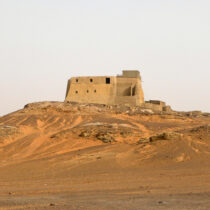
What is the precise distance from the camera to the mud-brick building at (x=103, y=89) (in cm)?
4600

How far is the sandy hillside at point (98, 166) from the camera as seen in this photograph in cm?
864

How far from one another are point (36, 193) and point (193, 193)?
4.07 metres

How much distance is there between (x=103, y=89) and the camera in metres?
46.2

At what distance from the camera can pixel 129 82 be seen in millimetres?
46969

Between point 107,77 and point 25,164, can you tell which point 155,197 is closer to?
point 25,164

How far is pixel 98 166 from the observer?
640 inches

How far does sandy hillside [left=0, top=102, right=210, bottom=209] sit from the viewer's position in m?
8.64

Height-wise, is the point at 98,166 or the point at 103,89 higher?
the point at 103,89

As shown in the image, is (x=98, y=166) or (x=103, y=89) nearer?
(x=98, y=166)

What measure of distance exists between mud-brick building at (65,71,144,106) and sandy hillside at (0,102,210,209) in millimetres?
13382

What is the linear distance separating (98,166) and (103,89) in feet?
99.2

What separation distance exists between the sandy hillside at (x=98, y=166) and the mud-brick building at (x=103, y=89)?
13382 millimetres

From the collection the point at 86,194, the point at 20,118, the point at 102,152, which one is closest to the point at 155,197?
the point at 86,194

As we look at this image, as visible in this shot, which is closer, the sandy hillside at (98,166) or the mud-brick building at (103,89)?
the sandy hillside at (98,166)
